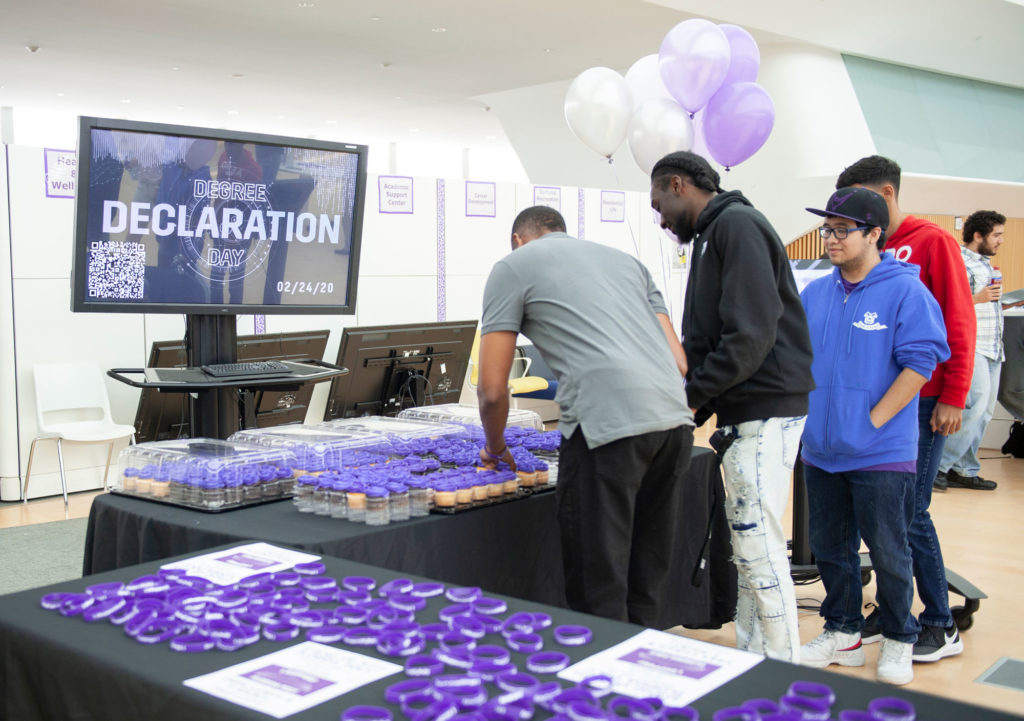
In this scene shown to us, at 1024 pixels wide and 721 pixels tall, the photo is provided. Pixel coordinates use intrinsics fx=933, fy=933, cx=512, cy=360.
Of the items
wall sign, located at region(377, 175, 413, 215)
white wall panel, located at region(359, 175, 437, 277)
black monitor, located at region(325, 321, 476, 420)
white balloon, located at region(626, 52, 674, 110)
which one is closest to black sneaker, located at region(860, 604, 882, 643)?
black monitor, located at region(325, 321, 476, 420)

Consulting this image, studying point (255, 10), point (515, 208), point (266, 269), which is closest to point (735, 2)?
point (515, 208)

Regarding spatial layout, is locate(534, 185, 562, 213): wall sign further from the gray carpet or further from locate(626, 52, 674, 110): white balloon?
the gray carpet

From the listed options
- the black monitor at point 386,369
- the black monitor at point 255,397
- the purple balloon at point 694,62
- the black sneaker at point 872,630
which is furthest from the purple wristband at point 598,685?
the purple balloon at point 694,62

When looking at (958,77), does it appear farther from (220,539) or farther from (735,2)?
(220,539)

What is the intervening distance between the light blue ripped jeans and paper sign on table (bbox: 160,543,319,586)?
121 centimetres

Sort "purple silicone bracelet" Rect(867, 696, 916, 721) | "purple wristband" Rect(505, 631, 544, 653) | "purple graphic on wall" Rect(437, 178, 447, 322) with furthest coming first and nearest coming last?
"purple graphic on wall" Rect(437, 178, 447, 322) → "purple wristband" Rect(505, 631, 544, 653) → "purple silicone bracelet" Rect(867, 696, 916, 721)

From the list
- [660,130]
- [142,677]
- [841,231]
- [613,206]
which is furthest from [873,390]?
[613,206]

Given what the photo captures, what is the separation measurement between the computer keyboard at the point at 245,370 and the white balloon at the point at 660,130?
262 cm

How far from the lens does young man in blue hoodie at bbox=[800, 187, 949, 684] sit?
8.60 ft

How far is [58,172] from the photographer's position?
17.9 feet

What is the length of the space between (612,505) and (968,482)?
183 inches

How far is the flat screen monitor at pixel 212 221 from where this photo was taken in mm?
2633

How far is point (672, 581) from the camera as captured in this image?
9.33ft

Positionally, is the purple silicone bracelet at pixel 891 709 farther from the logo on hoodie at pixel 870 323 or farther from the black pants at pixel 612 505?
the logo on hoodie at pixel 870 323
